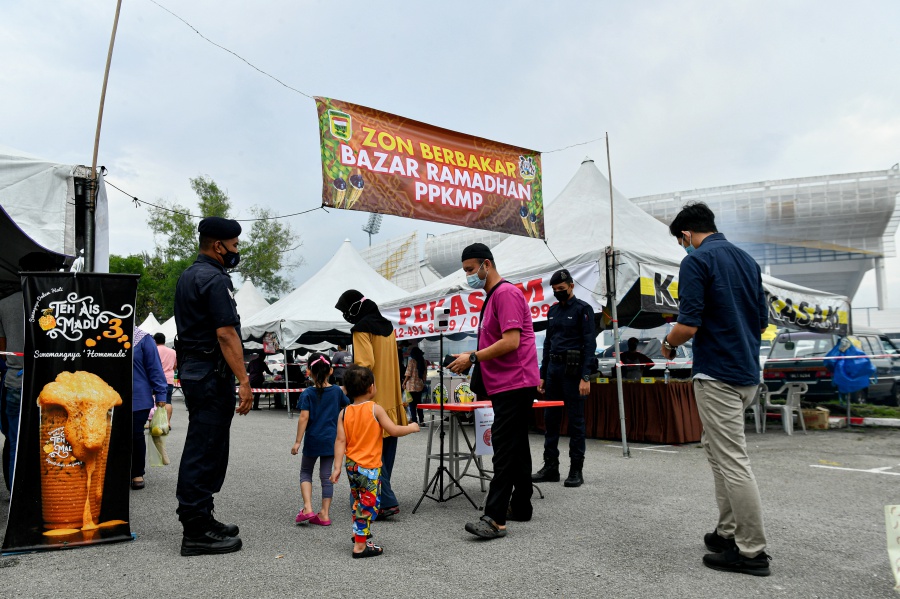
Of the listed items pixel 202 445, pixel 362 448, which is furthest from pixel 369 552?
pixel 202 445

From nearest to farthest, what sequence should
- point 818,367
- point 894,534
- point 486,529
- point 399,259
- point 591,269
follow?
point 894,534 → point 486,529 → point 591,269 → point 818,367 → point 399,259

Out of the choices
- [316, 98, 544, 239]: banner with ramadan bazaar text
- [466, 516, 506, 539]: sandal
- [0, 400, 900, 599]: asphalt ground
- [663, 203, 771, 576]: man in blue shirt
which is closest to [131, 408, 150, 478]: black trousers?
[0, 400, 900, 599]: asphalt ground

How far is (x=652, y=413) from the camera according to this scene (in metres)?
9.28

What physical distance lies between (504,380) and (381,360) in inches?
45.5

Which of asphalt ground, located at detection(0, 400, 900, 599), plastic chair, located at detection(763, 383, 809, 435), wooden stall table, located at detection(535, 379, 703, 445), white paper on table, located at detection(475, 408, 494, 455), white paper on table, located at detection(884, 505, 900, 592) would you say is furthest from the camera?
plastic chair, located at detection(763, 383, 809, 435)

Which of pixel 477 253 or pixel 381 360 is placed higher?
pixel 477 253

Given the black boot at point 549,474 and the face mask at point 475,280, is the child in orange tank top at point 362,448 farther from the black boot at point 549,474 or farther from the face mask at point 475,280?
the black boot at point 549,474

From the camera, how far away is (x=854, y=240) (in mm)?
59875

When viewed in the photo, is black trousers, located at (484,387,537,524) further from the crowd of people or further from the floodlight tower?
the floodlight tower

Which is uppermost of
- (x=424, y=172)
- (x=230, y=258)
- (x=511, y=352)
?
(x=424, y=172)

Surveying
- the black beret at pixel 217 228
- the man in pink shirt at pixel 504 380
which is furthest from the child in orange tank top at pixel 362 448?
the black beret at pixel 217 228

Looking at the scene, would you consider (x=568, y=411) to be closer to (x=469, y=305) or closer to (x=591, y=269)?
(x=591, y=269)

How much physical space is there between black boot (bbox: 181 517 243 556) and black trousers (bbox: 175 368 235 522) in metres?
0.04

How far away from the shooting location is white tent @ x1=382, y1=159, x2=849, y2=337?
336 inches
